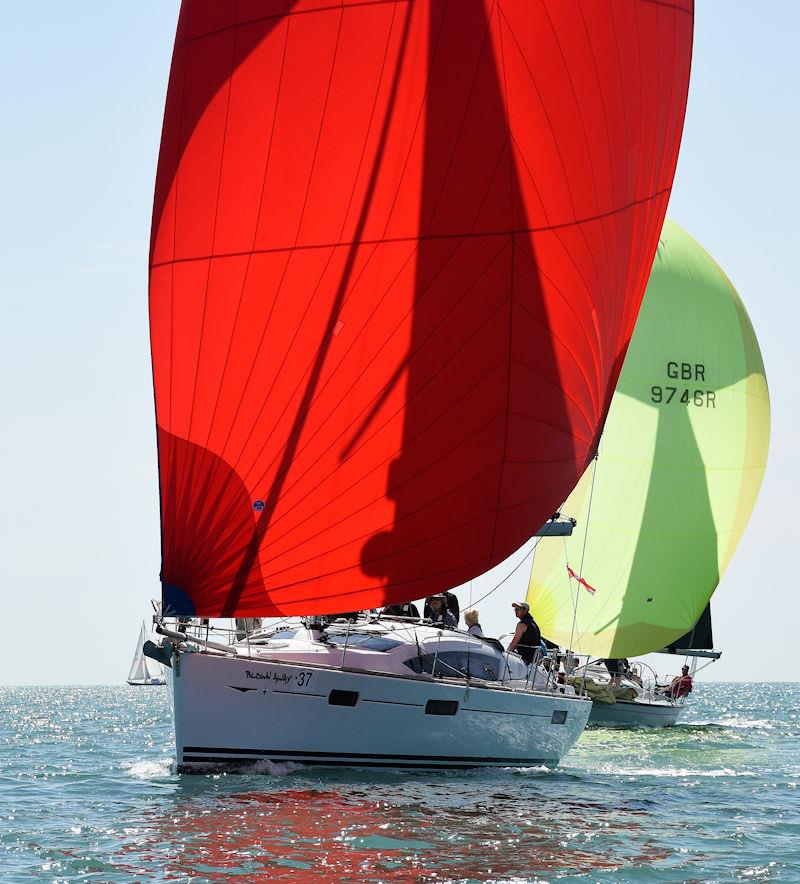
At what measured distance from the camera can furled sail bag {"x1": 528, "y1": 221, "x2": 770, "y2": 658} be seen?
94.8 ft

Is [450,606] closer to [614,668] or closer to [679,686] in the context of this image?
[614,668]

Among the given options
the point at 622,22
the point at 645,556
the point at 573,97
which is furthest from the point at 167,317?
the point at 645,556

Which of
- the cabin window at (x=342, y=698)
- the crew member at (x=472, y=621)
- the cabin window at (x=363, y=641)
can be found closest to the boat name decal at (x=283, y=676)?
the cabin window at (x=342, y=698)

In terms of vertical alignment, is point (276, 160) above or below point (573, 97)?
below

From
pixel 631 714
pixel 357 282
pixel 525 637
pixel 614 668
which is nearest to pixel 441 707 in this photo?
pixel 525 637

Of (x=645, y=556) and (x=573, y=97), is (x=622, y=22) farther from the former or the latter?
(x=645, y=556)

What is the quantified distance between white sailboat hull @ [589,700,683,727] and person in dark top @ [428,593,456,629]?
1093 cm

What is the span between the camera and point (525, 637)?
18.8 m

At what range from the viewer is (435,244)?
14.4 meters

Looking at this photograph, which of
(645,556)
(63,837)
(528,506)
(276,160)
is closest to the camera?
(63,837)

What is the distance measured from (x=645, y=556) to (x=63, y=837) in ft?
61.4

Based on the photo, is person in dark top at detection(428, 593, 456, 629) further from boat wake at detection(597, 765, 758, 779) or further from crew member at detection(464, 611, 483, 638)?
boat wake at detection(597, 765, 758, 779)

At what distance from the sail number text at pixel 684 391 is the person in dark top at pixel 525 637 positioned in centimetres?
1094

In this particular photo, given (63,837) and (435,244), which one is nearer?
(63,837)
